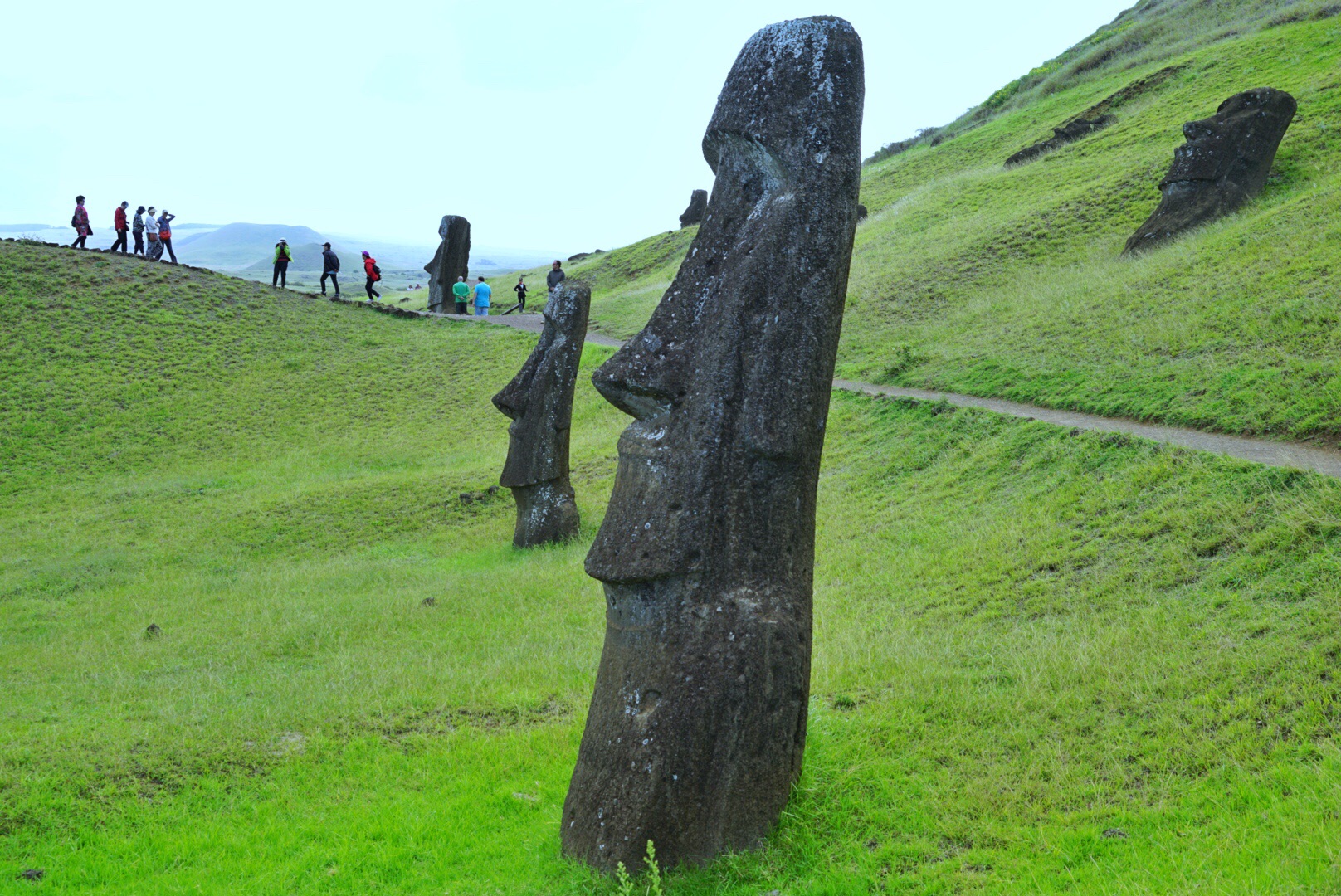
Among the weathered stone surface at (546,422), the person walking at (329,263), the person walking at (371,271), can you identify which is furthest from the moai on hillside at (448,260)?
the weathered stone surface at (546,422)

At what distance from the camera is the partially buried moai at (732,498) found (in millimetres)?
5504

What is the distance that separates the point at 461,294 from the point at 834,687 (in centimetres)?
3367

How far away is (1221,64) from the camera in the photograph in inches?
1411

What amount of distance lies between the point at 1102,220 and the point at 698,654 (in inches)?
986

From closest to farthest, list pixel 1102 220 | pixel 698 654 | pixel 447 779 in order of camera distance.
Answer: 1. pixel 698 654
2. pixel 447 779
3. pixel 1102 220

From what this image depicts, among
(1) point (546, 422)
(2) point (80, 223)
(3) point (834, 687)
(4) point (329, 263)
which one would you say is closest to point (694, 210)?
(4) point (329, 263)

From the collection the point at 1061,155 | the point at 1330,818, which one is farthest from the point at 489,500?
the point at 1061,155

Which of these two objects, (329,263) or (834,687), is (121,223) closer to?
(329,263)

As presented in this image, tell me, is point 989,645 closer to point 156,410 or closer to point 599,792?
point 599,792

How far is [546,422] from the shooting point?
53.1 feet

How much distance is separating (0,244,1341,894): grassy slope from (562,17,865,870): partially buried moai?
42 centimetres

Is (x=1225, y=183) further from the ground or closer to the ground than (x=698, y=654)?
further from the ground

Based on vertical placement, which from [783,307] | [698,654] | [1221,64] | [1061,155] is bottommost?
[698,654]

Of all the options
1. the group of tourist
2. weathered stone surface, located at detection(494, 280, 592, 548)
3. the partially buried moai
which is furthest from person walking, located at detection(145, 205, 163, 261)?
the partially buried moai
